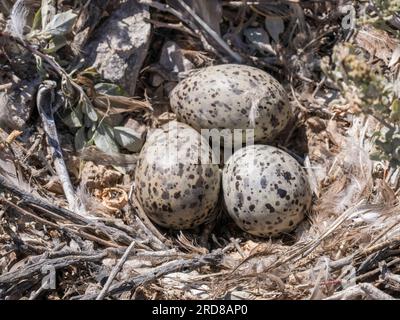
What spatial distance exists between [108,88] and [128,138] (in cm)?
23

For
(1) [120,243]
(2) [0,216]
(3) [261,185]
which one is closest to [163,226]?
(1) [120,243]

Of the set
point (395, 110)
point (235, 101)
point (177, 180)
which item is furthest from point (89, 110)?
point (395, 110)

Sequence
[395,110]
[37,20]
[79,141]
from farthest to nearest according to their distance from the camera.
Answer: [79,141]
[37,20]
[395,110]

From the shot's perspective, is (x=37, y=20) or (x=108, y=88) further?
(x=108, y=88)

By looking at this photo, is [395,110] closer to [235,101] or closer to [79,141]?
[235,101]

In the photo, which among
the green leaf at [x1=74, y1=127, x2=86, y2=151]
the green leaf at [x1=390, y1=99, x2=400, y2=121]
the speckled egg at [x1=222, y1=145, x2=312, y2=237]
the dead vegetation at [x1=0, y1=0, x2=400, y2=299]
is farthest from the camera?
the green leaf at [x1=74, y1=127, x2=86, y2=151]

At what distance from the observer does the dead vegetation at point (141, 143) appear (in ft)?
7.80

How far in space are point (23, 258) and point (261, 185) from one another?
924 millimetres

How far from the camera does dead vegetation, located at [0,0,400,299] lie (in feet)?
7.80

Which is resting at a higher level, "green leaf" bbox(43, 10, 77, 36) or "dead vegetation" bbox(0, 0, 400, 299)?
"green leaf" bbox(43, 10, 77, 36)

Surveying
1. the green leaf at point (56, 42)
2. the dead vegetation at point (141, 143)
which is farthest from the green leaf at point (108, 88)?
the green leaf at point (56, 42)

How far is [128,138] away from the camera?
2.89 meters

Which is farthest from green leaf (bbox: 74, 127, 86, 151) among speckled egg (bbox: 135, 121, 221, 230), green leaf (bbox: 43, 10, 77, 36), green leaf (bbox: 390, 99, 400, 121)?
green leaf (bbox: 390, 99, 400, 121)

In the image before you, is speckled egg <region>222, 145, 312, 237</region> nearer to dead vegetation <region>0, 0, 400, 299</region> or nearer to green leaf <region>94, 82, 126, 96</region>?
dead vegetation <region>0, 0, 400, 299</region>
